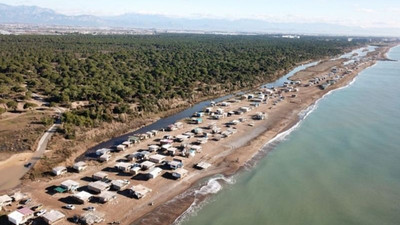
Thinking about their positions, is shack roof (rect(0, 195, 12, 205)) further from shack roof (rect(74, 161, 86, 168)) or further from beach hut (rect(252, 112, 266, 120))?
beach hut (rect(252, 112, 266, 120))

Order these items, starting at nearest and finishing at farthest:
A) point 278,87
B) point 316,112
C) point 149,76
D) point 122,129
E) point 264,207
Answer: point 264,207
point 122,129
point 316,112
point 149,76
point 278,87

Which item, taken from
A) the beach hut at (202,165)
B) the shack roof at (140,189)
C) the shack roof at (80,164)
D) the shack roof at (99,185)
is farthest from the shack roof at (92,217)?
the beach hut at (202,165)

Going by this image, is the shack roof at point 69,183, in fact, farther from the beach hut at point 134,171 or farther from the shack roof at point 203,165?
the shack roof at point 203,165

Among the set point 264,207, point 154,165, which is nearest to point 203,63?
point 154,165

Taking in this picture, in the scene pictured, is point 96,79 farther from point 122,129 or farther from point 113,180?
point 113,180

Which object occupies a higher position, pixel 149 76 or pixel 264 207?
pixel 149 76

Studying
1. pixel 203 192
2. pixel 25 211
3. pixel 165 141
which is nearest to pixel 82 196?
pixel 25 211
